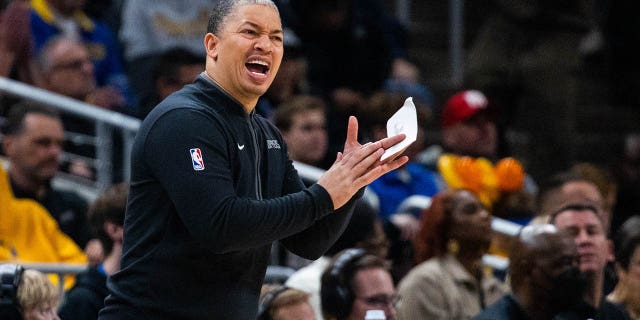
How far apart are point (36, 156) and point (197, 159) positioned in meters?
3.58

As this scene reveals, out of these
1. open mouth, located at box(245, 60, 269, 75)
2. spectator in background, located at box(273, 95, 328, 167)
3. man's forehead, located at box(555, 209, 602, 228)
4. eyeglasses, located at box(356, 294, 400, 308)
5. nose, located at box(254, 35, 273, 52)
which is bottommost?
eyeglasses, located at box(356, 294, 400, 308)

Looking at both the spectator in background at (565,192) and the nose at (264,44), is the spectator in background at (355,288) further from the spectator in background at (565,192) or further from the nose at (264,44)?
the spectator in background at (565,192)

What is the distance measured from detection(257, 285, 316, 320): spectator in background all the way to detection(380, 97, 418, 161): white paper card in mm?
1449

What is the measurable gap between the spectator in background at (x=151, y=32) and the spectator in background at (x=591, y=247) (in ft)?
10.2

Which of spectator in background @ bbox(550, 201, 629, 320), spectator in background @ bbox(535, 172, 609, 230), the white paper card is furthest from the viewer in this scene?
spectator in background @ bbox(535, 172, 609, 230)

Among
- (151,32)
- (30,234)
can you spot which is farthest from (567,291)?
(151,32)

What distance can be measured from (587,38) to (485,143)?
2586 mm

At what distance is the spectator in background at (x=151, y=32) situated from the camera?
7.96 metres

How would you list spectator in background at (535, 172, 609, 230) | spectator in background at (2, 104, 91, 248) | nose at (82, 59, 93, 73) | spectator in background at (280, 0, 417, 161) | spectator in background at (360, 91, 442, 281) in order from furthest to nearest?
spectator in background at (280, 0, 417, 161)
nose at (82, 59, 93, 73)
spectator in background at (535, 172, 609, 230)
spectator in background at (360, 91, 442, 281)
spectator in background at (2, 104, 91, 248)

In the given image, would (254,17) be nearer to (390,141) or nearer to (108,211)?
(390,141)

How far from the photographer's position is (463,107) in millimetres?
8164

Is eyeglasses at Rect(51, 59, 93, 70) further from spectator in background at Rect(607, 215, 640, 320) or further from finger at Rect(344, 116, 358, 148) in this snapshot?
finger at Rect(344, 116, 358, 148)

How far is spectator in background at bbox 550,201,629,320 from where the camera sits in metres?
5.17

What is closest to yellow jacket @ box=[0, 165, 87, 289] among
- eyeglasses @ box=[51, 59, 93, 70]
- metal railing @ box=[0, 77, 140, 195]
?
metal railing @ box=[0, 77, 140, 195]
